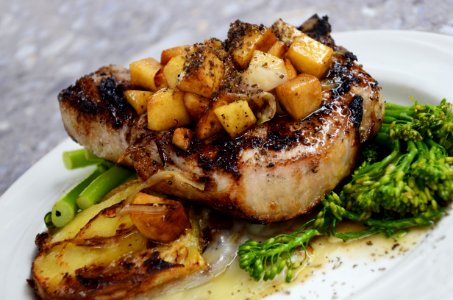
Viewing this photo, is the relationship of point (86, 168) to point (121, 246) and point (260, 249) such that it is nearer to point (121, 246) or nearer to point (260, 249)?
point (121, 246)

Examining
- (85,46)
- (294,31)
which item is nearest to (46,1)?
(85,46)

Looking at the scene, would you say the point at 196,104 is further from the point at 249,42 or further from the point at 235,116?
the point at 249,42

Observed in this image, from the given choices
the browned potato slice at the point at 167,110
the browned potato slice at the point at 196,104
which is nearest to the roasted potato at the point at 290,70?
the browned potato slice at the point at 196,104

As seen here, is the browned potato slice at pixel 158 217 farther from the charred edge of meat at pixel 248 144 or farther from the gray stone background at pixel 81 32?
the gray stone background at pixel 81 32

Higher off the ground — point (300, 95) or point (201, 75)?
point (201, 75)

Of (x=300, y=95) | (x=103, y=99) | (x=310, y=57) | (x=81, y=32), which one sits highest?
(x=310, y=57)

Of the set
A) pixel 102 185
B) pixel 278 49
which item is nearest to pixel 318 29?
pixel 278 49
